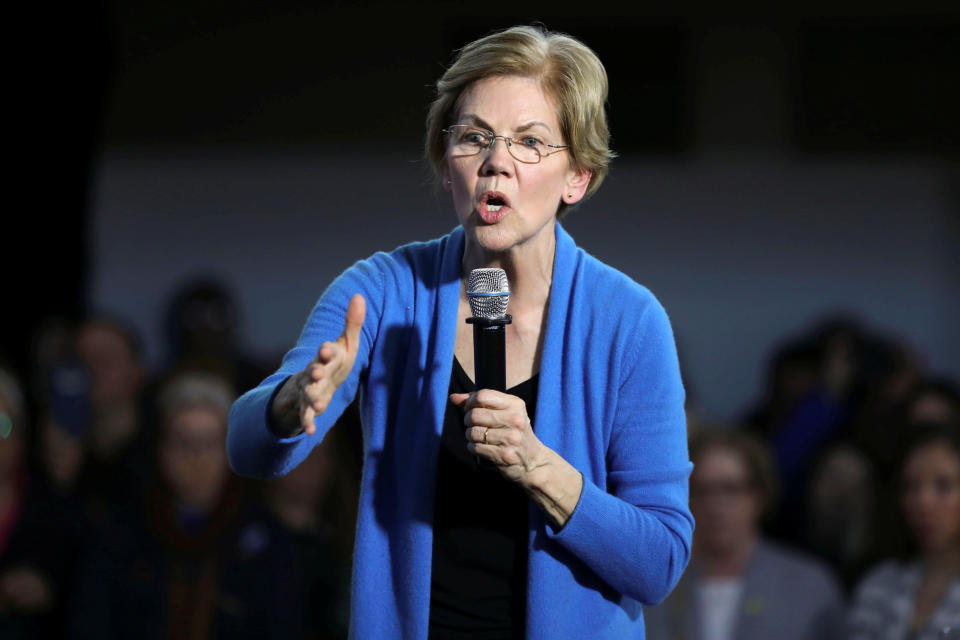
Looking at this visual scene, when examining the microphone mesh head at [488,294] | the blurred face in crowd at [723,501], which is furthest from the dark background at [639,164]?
the microphone mesh head at [488,294]

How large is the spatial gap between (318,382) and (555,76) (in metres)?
0.62

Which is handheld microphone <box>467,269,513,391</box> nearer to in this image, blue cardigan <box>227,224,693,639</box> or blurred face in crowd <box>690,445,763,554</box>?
blue cardigan <box>227,224,693,639</box>

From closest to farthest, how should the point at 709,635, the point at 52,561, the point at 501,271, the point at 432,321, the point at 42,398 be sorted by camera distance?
the point at 501,271, the point at 432,321, the point at 709,635, the point at 52,561, the point at 42,398

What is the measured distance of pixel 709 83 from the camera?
7504 millimetres

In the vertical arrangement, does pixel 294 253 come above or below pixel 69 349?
above

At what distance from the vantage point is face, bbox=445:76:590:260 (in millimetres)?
1980

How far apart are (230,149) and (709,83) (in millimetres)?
2717

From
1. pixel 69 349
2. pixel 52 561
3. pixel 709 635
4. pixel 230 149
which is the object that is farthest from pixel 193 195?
pixel 709 635

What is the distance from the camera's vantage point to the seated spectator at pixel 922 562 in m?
3.80

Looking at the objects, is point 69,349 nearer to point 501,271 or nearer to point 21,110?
point 21,110

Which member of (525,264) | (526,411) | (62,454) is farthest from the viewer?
(62,454)

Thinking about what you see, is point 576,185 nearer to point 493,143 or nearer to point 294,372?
point 493,143

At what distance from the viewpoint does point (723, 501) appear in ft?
13.7

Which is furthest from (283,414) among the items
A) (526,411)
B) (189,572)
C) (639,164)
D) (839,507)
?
(639,164)
